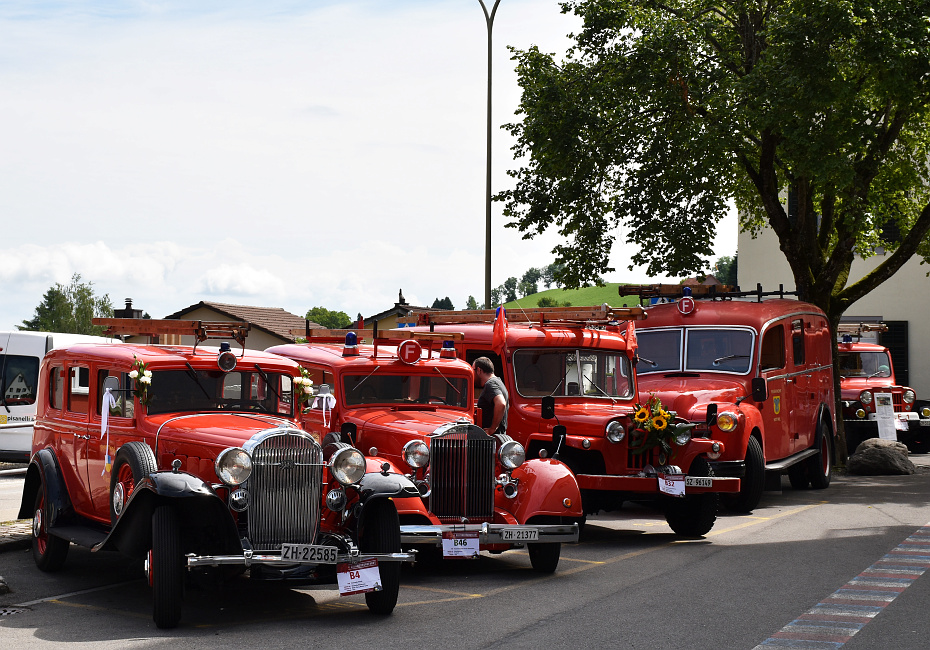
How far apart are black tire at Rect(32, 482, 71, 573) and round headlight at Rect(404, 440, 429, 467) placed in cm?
299

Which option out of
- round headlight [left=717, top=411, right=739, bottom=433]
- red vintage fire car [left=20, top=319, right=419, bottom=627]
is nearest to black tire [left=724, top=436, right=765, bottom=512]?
round headlight [left=717, top=411, right=739, bottom=433]

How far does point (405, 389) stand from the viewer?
11141 millimetres

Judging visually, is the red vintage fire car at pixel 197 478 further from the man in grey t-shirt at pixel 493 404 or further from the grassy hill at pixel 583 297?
the grassy hill at pixel 583 297

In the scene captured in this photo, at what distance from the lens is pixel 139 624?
761cm

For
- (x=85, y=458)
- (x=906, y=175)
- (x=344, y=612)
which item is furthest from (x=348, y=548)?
(x=906, y=175)

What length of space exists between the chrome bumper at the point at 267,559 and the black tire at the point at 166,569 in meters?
0.13

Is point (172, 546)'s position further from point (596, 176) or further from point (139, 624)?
point (596, 176)

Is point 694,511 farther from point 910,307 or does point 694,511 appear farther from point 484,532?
point 910,307

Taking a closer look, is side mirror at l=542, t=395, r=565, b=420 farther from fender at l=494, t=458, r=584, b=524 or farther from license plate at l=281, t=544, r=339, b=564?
license plate at l=281, t=544, r=339, b=564

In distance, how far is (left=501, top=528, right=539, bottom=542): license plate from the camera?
9.26 meters

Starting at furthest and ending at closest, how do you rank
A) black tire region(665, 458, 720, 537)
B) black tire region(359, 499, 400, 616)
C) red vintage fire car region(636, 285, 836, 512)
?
1. red vintage fire car region(636, 285, 836, 512)
2. black tire region(665, 458, 720, 537)
3. black tire region(359, 499, 400, 616)

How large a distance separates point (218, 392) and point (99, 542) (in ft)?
5.28

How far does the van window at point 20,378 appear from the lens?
1891 cm

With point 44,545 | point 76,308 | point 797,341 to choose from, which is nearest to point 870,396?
point 797,341
